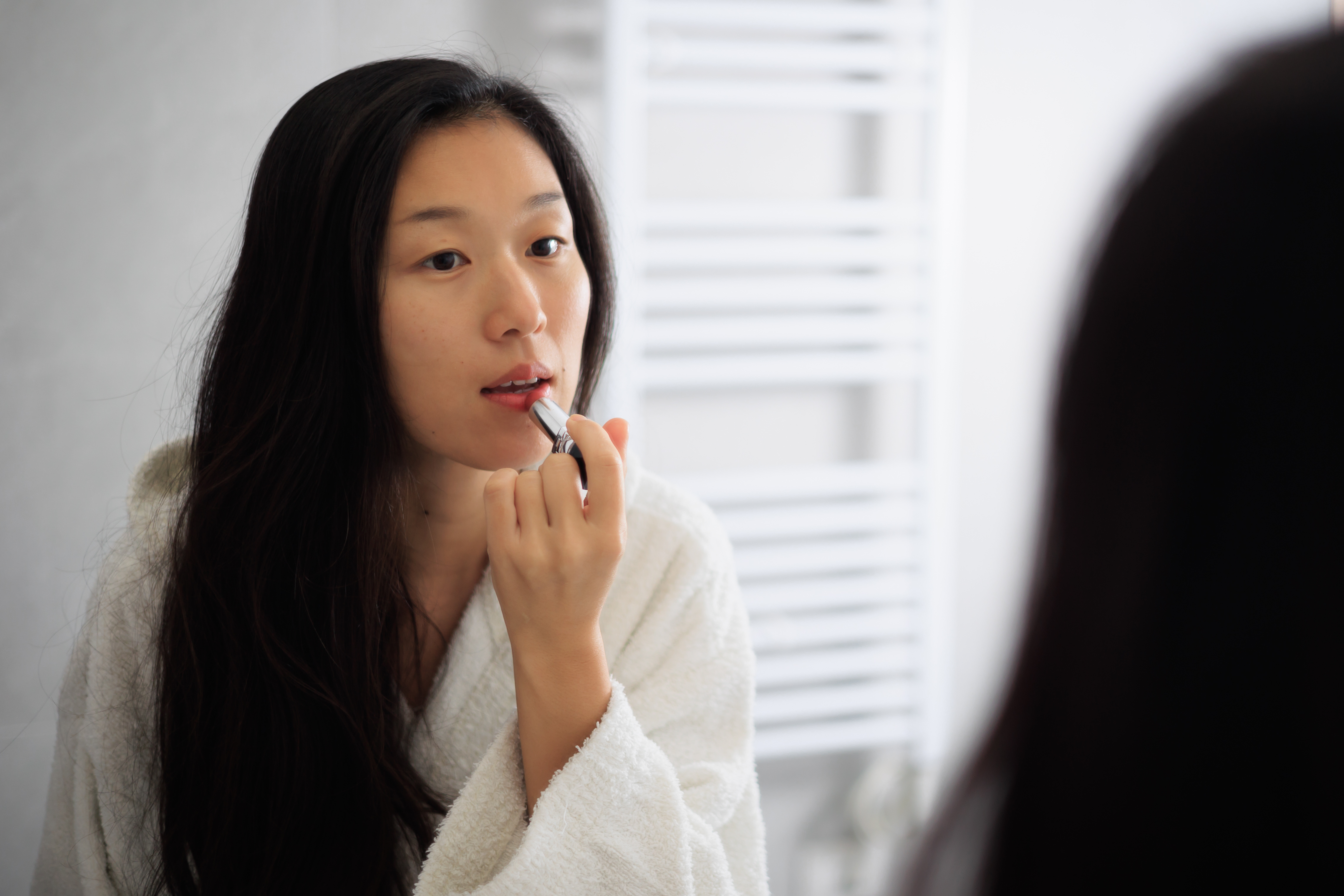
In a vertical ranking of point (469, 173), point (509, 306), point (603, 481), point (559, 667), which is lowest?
point (559, 667)

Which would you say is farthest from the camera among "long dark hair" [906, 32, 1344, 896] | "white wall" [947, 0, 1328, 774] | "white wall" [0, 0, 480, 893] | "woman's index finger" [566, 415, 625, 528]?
"white wall" [947, 0, 1328, 774]

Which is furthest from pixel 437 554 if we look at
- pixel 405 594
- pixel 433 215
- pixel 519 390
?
pixel 433 215

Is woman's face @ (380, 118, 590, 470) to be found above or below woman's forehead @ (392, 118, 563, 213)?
below

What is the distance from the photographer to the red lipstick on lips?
2.30ft

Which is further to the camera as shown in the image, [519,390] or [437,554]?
[437,554]

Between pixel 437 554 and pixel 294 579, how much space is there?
13 cm

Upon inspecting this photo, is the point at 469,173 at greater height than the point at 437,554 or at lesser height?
greater

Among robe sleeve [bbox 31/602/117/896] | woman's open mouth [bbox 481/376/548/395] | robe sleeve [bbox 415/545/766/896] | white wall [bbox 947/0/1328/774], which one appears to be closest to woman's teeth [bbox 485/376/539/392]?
woman's open mouth [bbox 481/376/548/395]

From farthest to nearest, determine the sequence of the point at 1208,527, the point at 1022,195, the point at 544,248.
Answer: the point at 1022,195
the point at 544,248
the point at 1208,527

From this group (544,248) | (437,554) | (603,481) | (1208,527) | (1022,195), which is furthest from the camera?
(1022,195)

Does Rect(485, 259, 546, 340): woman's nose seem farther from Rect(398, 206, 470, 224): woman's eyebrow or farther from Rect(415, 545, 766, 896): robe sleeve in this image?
Rect(415, 545, 766, 896): robe sleeve

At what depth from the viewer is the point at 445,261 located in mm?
699

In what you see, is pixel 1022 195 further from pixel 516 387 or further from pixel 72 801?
pixel 72 801

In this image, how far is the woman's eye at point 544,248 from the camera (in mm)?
730
